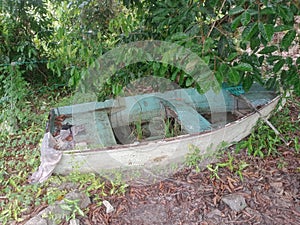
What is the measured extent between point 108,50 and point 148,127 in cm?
68

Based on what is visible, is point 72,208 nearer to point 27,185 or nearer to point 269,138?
point 27,185

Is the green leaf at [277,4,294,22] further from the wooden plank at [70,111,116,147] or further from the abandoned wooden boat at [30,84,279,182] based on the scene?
the wooden plank at [70,111,116,147]

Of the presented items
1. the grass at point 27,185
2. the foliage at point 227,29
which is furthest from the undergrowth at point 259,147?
the grass at point 27,185

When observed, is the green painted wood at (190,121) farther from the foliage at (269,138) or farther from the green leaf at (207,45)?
the green leaf at (207,45)

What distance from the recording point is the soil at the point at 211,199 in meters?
1.75

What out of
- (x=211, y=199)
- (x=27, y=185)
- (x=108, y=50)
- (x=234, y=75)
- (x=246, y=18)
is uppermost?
(x=246, y=18)

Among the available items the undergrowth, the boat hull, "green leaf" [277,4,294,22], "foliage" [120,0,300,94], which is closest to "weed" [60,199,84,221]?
the boat hull

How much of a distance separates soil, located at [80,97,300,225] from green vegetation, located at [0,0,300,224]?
0.33ft

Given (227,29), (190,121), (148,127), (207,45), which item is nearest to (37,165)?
(148,127)

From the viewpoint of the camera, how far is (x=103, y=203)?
5.97 ft

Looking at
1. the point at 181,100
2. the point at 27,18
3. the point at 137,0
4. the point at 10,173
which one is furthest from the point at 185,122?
the point at 27,18

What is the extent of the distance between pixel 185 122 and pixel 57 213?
1066 millimetres

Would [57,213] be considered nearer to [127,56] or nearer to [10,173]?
[10,173]

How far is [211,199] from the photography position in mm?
1876
